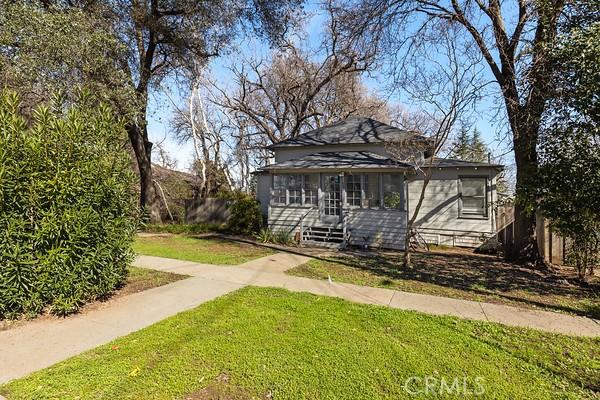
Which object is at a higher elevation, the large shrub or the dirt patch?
the large shrub

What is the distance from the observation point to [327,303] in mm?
5422

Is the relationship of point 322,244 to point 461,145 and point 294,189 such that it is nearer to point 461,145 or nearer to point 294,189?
point 294,189

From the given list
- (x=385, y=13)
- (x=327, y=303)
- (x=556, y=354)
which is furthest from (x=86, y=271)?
(x=385, y=13)

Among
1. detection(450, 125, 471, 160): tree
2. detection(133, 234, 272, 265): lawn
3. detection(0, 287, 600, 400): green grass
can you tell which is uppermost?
detection(450, 125, 471, 160): tree

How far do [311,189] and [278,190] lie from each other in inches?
54.9

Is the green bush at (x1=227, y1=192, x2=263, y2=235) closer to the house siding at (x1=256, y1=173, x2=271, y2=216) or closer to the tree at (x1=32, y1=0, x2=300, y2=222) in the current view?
the house siding at (x1=256, y1=173, x2=271, y2=216)

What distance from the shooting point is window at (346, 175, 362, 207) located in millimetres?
11914

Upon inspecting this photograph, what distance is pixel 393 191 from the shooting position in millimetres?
11414

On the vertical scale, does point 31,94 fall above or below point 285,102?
below

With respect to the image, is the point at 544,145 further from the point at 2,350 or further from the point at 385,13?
the point at 2,350

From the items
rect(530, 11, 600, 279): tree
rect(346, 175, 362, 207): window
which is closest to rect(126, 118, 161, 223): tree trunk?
rect(346, 175, 362, 207): window

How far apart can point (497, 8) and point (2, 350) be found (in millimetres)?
12352

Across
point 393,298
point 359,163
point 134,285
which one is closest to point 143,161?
point 359,163

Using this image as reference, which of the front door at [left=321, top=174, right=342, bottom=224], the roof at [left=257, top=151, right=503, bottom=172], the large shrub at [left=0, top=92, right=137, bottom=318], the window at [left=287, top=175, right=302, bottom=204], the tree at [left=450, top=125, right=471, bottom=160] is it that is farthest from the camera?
the window at [left=287, top=175, right=302, bottom=204]
